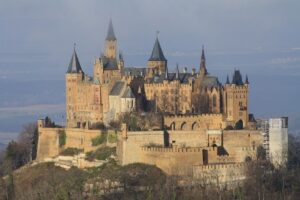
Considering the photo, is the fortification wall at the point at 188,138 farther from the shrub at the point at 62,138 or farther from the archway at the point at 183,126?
the shrub at the point at 62,138

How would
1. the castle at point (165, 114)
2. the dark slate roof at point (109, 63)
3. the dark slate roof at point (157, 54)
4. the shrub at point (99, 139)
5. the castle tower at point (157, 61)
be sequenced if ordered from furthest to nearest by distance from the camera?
the dark slate roof at point (109, 63)
the dark slate roof at point (157, 54)
the castle tower at point (157, 61)
the shrub at point (99, 139)
the castle at point (165, 114)

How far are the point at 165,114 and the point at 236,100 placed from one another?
3.86 meters

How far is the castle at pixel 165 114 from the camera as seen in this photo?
53.8 meters

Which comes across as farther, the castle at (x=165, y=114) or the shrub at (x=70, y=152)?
the shrub at (x=70, y=152)

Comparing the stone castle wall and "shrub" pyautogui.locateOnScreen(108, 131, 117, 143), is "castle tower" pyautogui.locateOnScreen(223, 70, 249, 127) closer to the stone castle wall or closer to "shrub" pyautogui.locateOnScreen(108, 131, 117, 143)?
the stone castle wall

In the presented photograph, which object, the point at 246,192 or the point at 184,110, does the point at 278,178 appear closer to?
the point at 246,192

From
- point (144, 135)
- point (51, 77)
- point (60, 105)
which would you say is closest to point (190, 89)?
point (144, 135)

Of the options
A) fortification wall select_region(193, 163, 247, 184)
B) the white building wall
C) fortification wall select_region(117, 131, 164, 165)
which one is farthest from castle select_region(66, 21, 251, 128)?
fortification wall select_region(193, 163, 247, 184)

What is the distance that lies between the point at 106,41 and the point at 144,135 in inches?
478

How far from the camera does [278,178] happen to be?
171ft

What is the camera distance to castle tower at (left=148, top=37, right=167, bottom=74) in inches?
2453

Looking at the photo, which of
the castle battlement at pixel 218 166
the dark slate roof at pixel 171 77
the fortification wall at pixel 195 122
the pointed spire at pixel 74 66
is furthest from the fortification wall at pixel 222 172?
the pointed spire at pixel 74 66

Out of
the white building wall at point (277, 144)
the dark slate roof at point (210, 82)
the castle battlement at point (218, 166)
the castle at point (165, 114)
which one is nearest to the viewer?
the castle battlement at point (218, 166)

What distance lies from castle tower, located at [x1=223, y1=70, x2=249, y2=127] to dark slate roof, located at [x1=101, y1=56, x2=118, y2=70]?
7458 mm
